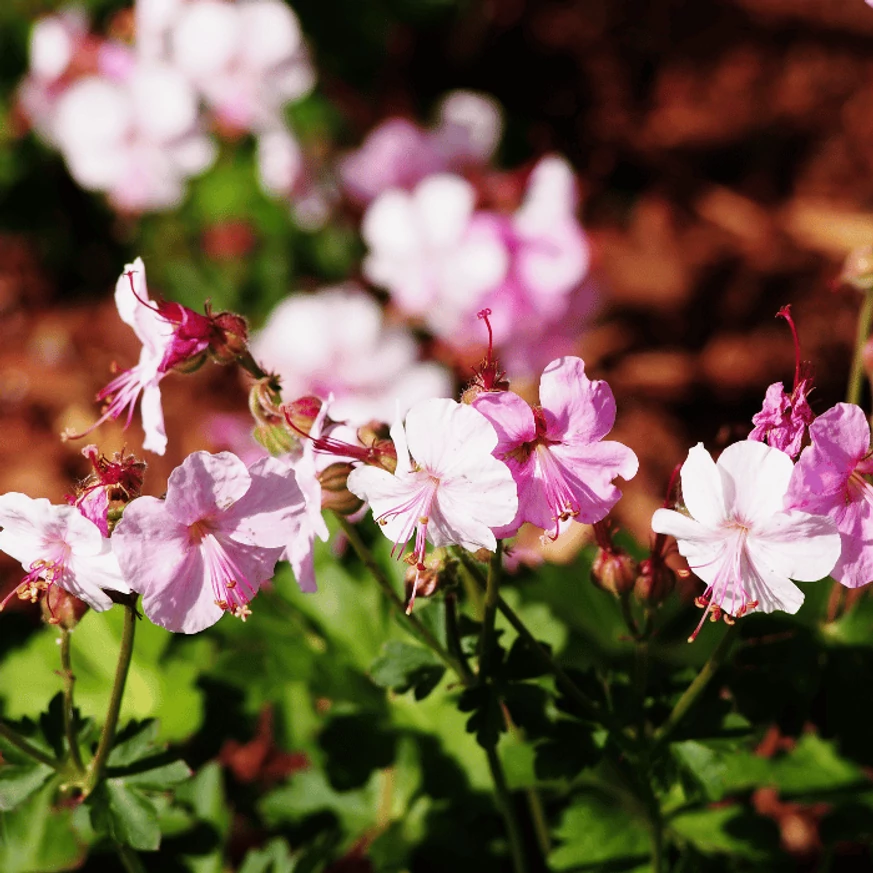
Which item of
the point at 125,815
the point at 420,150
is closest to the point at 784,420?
the point at 125,815

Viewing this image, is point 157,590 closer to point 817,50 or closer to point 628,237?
point 628,237

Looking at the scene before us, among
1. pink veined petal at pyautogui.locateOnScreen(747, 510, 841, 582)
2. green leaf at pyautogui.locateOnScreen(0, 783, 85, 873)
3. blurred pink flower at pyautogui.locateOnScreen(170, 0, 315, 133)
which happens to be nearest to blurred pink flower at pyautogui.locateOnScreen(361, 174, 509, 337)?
blurred pink flower at pyautogui.locateOnScreen(170, 0, 315, 133)

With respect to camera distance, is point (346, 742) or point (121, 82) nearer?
Answer: point (346, 742)

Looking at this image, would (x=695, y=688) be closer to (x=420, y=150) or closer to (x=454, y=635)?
(x=454, y=635)

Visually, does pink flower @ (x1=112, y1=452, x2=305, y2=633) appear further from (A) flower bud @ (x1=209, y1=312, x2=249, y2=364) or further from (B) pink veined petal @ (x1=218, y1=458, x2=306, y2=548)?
(A) flower bud @ (x1=209, y1=312, x2=249, y2=364)

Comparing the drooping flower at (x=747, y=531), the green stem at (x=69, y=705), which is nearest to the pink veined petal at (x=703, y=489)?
Result: the drooping flower at (x=747, y=531)

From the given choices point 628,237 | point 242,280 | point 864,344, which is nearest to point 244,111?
point 242,280
